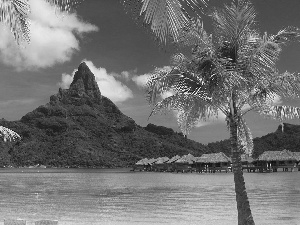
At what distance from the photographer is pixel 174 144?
190000 mm

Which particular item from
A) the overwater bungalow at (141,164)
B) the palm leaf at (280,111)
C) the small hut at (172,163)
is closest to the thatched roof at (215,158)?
the small hut at (172,163)

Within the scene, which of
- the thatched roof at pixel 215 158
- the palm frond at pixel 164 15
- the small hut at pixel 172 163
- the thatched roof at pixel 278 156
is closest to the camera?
the palm frond at pixel 164 15

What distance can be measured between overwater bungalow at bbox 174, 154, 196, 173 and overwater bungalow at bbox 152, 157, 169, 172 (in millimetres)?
3841

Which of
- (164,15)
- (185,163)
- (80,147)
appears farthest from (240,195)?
(80,147)

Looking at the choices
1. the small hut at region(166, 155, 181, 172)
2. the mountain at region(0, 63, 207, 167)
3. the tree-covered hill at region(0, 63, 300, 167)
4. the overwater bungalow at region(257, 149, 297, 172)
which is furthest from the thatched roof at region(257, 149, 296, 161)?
the mountain at region(0, 63, 207, 167)

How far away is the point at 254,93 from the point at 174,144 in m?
178

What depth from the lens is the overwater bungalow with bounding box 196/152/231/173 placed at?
8362cm

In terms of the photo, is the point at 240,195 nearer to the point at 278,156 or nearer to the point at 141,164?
the point at 278,156

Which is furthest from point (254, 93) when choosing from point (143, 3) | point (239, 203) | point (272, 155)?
point (272, 155)

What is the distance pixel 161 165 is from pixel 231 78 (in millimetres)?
98887

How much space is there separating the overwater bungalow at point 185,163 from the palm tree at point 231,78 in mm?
76999

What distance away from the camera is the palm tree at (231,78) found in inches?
462

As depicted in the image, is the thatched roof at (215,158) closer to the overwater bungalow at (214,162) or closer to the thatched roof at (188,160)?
the overwater bungalow at (214,162)

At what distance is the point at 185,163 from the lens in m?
93.0
